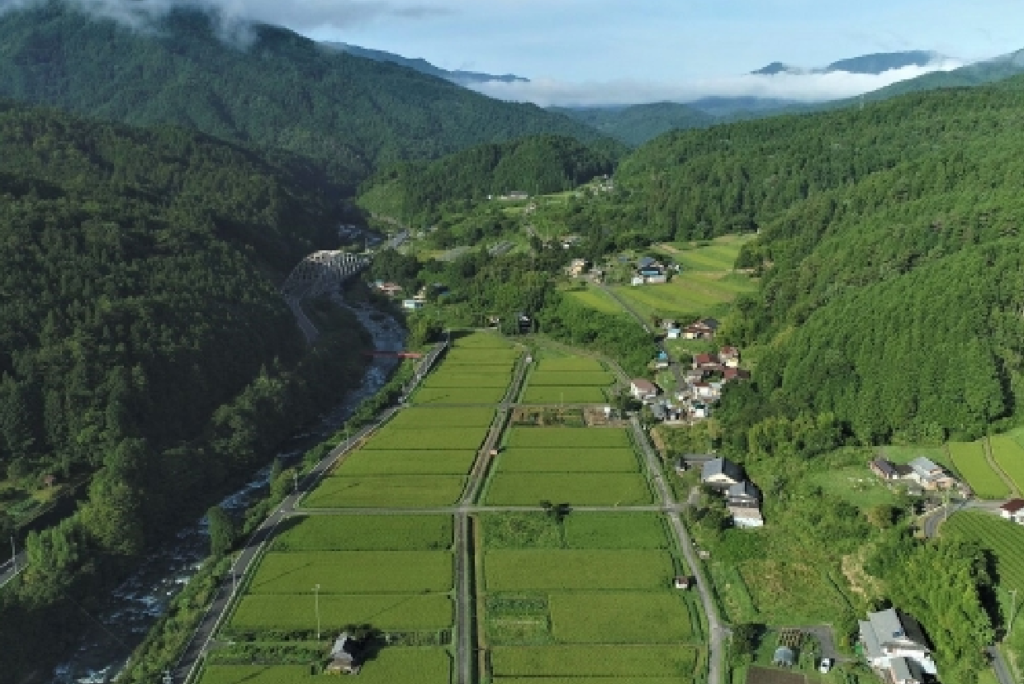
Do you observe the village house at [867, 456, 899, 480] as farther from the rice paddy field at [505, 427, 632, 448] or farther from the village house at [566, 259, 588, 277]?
the village house at [566, 259, 588, 277]

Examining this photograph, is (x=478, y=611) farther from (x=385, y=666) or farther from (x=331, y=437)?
(x=331, y=437)

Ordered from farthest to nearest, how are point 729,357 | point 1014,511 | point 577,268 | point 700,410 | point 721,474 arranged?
1. point 577,268
2. point 729,357
3. point 700,410
4. point 721,474
5. point 1014,511

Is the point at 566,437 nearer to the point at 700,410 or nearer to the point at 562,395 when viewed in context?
the point at 562,395

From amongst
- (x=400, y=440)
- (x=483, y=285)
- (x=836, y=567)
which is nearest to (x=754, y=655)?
(x=836, y=567)

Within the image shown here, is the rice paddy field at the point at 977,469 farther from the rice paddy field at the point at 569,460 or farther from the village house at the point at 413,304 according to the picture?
the village house at the point at 413,304

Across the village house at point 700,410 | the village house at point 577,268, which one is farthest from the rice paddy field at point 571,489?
the village house at point 577,268

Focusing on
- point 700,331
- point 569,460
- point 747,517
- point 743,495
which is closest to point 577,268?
point 700,331
